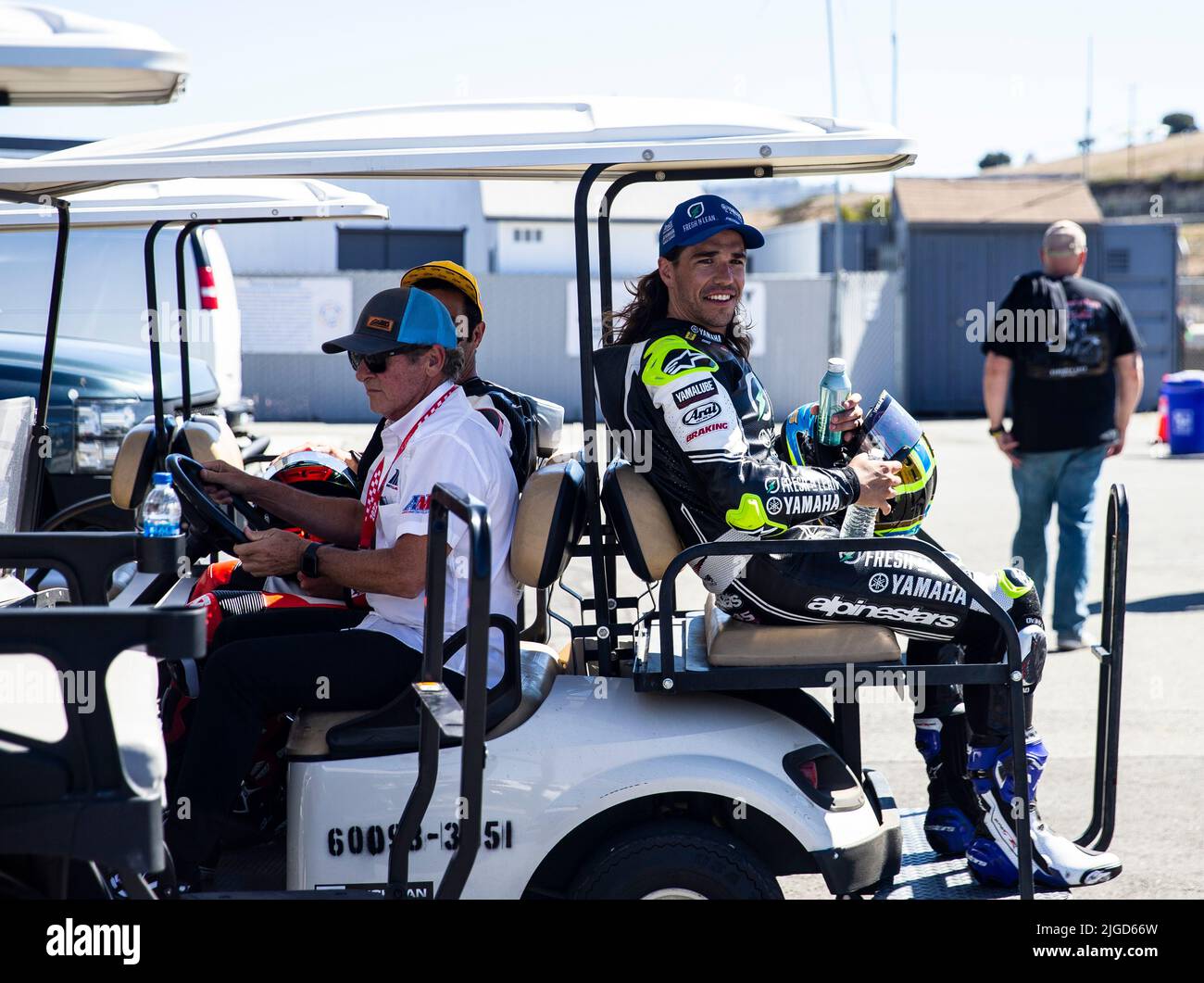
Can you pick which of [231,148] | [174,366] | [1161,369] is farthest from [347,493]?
[1161,369]

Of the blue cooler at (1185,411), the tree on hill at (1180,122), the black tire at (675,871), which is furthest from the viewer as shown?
the tree on hill at (1180,122)

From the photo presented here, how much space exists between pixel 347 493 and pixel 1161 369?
2107 centimetres

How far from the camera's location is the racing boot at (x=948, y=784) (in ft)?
12.1

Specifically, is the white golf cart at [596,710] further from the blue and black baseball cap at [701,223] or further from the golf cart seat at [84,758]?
the golf cart seat at [84,758]

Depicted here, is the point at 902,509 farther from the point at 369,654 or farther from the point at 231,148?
the point at 231,148

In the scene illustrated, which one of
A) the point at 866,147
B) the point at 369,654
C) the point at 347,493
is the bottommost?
the point at 369,654

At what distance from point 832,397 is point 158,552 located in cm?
172

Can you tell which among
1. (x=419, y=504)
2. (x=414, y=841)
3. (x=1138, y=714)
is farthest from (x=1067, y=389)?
(x=414, y=841)

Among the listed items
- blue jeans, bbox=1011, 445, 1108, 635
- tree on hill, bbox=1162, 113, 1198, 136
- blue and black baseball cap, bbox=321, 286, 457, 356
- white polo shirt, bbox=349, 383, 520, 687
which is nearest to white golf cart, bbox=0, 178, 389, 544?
blue and black baseball cap, bbox=321, 286, 457, 356

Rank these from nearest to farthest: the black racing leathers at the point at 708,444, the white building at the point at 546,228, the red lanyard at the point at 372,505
→ the black racing leathers at the point at 708,444 → the red lanyard at the point at 372,505 → the white building at the point at 546,228

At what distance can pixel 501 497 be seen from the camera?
314 cm

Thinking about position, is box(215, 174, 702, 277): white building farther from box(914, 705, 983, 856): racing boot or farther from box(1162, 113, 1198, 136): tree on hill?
box(1162, 113, 1198, 136): tree on hill

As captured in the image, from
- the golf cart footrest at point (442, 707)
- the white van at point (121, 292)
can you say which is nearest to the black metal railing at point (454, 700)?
the golf cart footrest at point (442, 707)

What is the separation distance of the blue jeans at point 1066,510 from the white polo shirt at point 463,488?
3.93m
